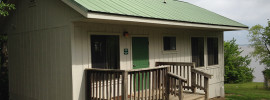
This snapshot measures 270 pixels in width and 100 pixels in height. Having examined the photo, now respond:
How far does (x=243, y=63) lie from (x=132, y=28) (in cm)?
2030

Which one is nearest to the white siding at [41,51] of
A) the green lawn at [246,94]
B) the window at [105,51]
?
the window at [105,51]

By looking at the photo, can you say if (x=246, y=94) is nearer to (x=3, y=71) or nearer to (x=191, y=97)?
(x=191, y=97)

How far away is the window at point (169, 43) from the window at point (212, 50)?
8.37 ft

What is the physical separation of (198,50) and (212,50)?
118 centimetres

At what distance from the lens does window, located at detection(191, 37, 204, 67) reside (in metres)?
9.34

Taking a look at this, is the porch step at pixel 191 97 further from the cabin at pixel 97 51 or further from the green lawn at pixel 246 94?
the green lawn at pixel 246 94

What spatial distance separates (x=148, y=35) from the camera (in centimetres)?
728

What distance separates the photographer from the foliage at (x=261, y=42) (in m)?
18.2

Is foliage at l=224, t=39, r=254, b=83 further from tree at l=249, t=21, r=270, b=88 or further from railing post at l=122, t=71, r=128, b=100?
railing post at l=122, t=71, r=128, b=100

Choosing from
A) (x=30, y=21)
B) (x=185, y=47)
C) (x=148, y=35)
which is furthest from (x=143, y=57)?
(x=30, y=21)

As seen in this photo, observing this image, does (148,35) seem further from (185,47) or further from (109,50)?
(185,47)

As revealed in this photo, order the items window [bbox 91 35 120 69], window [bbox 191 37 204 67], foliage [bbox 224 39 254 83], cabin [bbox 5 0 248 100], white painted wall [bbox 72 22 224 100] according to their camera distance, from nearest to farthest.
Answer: cabin [bbox 5 0 248 100] < white painted wall [bbox 72 22 224 100] < window [bbox 91 35 120 69] < window [bbox 191 37 204 67] < foliage [bbox 224 39 254 83]

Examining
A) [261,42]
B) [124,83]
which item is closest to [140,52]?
[124,83]

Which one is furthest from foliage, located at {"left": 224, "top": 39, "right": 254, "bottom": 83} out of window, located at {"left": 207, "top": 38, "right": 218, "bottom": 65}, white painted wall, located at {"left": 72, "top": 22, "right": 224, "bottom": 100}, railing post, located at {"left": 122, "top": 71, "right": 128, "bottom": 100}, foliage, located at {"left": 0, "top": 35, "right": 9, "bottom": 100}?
railing post, located at {"left": 122, "top": 71, "right": 128, "bottom": 100}
